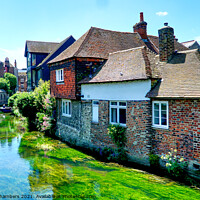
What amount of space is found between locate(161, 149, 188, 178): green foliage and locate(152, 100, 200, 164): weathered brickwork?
263 mm

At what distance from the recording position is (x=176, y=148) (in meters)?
9.58

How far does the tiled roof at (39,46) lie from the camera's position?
35138 mm

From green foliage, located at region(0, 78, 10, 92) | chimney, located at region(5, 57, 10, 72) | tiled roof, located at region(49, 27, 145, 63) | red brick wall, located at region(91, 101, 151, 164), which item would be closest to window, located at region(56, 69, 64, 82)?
tiled roof, located at region(49, 27, 145, 63)

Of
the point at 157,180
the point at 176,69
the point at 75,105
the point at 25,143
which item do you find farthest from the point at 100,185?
the point at 25,143

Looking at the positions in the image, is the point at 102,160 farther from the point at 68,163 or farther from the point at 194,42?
the point at 194,42

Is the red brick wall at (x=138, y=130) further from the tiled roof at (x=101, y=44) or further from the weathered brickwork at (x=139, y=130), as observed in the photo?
the tiled roof at (x=101, y=44)

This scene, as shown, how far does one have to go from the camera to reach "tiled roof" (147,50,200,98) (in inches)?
370

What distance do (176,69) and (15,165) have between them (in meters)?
10.4

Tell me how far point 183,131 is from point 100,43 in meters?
10.8

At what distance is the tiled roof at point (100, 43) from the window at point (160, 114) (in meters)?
7.03

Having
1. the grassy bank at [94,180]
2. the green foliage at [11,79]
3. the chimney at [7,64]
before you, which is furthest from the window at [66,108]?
the chimney at [7,64]

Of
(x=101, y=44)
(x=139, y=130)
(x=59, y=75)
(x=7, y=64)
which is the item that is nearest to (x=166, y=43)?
(x=139, y=130)

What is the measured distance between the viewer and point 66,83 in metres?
17.0

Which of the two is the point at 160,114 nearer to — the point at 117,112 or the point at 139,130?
the point at 139,130
